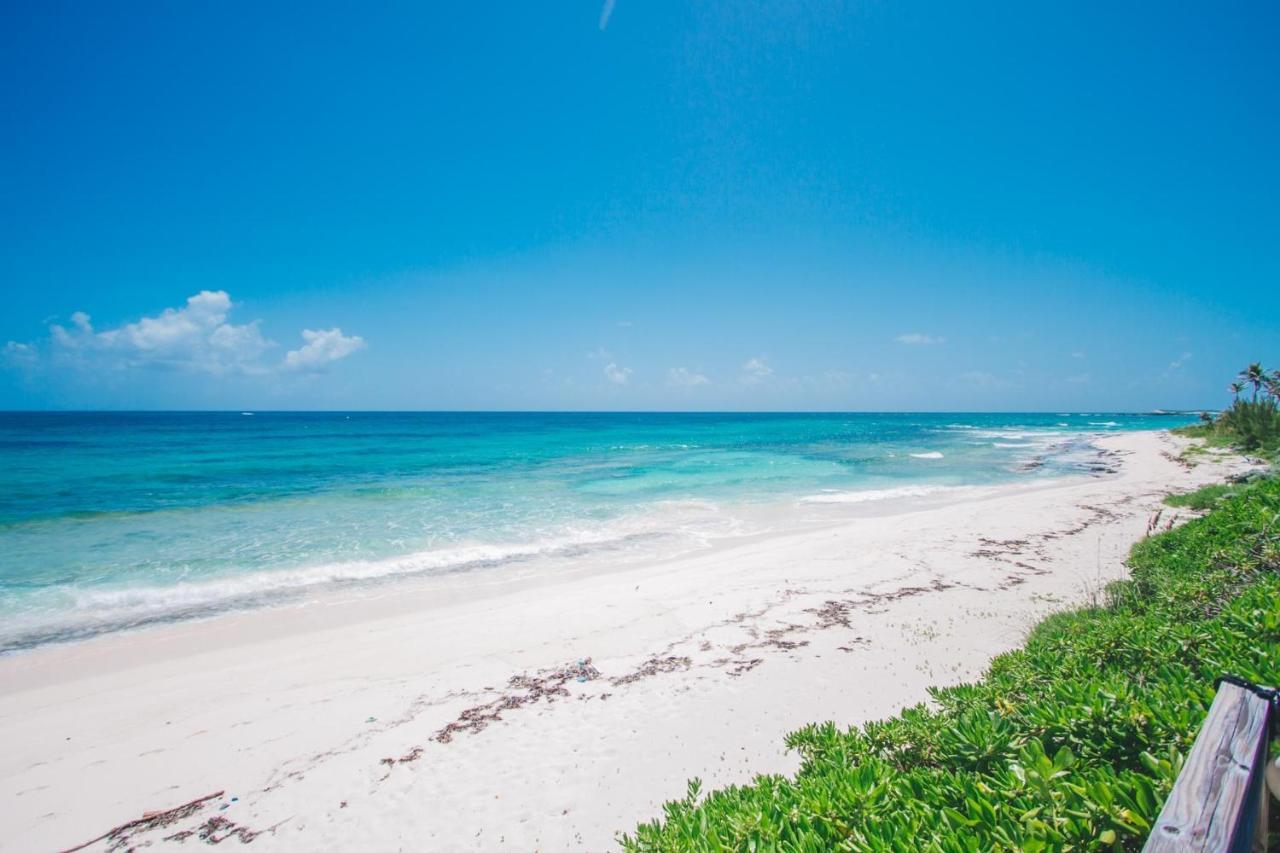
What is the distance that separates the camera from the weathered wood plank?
1.65 m

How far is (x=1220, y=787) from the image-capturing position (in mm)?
1821

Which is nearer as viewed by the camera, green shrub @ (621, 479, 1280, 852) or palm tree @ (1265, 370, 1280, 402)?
green shrub @ (621, 479, 1280, 852)

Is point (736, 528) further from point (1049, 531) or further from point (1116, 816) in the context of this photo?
point (1116, 816)

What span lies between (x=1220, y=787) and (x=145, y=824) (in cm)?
842

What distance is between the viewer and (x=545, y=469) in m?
34.5

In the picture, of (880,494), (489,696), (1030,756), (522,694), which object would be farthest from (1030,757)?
(880,494)

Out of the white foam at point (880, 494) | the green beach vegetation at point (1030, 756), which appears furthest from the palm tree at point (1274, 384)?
the green beach vegetation at point (1030, 756)

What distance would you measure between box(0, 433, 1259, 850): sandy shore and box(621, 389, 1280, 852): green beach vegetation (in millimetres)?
1696

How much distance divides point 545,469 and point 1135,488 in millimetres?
29921

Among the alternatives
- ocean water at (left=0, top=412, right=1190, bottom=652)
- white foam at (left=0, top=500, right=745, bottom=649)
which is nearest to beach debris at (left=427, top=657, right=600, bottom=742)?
ocean water at (left=0, top=412, right=1190, bottom=652)

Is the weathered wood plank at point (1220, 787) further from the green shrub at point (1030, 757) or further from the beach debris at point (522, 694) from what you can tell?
the beach debris at point (522, 694)

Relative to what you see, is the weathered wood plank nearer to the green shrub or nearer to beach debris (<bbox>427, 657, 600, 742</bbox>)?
the green shrub

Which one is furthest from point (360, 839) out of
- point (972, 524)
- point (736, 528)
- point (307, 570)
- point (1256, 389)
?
point (1256, 389)

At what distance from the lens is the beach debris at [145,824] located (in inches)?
200
